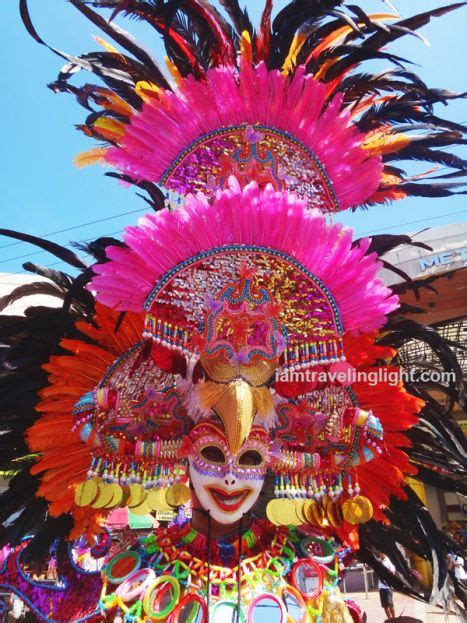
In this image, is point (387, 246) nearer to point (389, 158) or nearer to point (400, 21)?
point (389, 158)

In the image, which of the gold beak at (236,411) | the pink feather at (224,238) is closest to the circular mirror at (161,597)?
the gold beak at (236,411)

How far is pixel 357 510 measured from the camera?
2.26 m

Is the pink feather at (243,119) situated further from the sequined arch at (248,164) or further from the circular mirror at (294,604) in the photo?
the circular mirror at (294,604)

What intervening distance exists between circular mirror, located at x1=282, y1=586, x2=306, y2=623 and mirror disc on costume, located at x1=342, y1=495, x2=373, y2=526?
0.38 metres

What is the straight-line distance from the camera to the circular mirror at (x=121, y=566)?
211cm

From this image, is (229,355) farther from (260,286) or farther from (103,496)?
(103,496)

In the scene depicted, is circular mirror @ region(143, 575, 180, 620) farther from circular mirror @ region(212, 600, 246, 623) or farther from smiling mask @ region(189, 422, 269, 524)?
smiling mask @ region(189, 422, 269, 524)

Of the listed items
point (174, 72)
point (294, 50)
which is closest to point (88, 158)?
point (174, 72)

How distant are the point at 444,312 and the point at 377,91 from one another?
3727mm

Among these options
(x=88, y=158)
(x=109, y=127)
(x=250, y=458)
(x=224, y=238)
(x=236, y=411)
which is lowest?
(x=250, y=458)

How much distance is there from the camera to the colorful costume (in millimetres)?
2033

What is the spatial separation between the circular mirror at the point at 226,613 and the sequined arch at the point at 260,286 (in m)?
0.99

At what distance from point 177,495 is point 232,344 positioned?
0.68 m

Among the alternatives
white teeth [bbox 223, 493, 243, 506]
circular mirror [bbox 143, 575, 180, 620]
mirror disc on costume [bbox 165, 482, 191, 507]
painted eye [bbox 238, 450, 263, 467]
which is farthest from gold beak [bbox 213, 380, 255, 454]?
circular mirror [bbox 143, 575, 180, 620]
